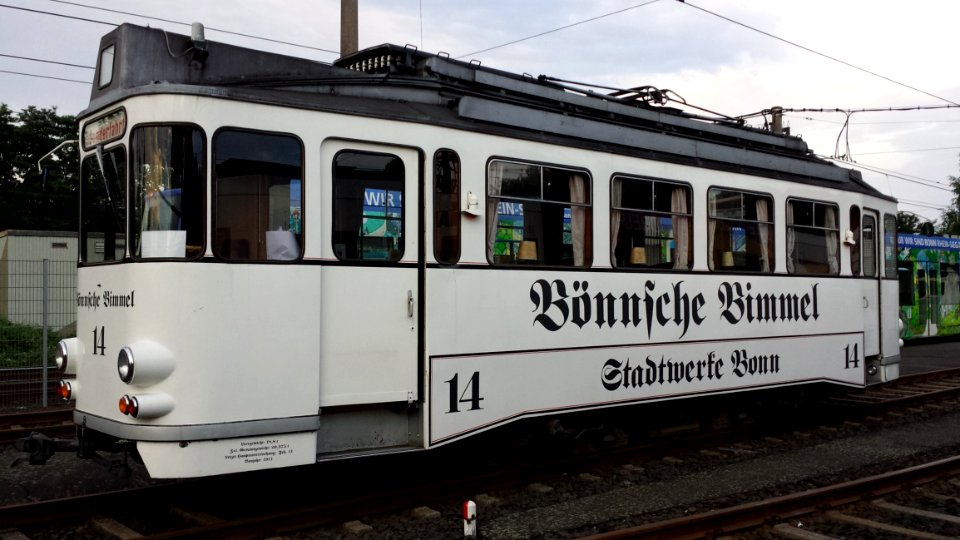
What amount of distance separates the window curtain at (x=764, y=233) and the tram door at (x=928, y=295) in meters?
17.7

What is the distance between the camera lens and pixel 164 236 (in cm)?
563

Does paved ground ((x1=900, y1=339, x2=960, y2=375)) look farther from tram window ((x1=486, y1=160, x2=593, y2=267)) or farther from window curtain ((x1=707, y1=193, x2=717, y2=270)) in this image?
tram window ((x1=486, y1=160, x2=593, y2=267))

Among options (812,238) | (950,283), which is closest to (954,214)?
(950,283)

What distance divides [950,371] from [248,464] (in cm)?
1383

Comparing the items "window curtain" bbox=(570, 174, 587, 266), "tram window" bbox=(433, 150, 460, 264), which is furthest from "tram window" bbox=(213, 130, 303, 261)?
"window curtain" bbox=(570, 174, 587, 266)

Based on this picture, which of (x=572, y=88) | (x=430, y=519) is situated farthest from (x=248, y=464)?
(x=572, y=88)

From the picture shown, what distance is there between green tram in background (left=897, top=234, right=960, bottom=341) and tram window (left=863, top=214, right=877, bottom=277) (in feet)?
45.3

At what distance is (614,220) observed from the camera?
25.8 feet

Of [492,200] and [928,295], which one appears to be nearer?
[492,200]

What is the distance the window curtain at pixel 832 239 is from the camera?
1034cm

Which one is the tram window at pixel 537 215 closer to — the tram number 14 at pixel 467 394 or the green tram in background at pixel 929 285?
the tram number 14 at pixel 467 394

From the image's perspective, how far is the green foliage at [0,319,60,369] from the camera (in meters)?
12.4

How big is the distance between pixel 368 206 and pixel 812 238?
20.2 feet

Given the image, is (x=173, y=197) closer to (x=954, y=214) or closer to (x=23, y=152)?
(x=23, y=152)
